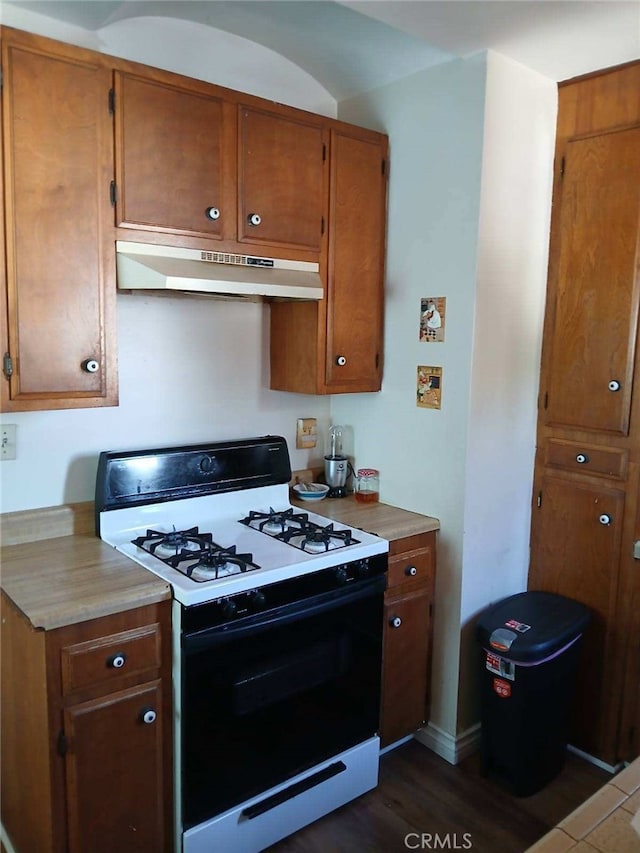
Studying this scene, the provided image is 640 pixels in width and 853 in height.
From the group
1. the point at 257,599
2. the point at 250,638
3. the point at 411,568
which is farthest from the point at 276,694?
the point at 411,568

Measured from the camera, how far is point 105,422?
7.36 ft

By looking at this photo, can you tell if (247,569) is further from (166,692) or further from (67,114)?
(67,114)

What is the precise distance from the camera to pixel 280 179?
2240 millimetres

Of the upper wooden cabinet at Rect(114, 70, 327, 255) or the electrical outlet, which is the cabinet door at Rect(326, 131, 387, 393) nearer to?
the upper wooden cabinet at Rect(114, 70, 327, 255)

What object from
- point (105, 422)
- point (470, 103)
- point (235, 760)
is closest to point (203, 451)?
point (105, 422)

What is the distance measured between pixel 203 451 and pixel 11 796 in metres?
1.18

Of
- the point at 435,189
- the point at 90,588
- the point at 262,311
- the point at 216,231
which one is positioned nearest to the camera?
the point at 90,588

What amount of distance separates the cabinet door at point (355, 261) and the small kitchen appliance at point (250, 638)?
0.52m

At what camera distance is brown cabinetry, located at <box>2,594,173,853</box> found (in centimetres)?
162

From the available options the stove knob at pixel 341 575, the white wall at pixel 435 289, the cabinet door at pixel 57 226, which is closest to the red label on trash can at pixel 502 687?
the white wall at pixel 435 289

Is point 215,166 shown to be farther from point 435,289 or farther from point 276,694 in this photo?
point 276,694

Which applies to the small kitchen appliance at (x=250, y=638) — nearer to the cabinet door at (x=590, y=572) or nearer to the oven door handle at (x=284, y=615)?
the oven door handle at (x=284, y=615)

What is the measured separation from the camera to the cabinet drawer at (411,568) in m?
2.32

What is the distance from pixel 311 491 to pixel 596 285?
131cm
